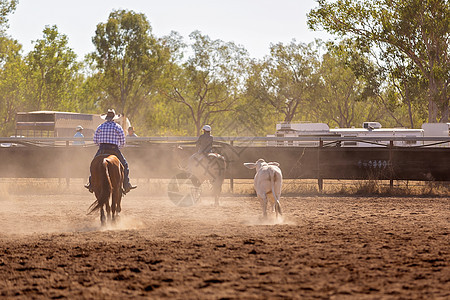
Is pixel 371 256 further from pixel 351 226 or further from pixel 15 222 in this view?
pixel 15 222

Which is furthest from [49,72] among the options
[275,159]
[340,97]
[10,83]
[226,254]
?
[226,254]

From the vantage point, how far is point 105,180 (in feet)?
36.0

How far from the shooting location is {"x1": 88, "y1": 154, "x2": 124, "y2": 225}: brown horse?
36.0 feet

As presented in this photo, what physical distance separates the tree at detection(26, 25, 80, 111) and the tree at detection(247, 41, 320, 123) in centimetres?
1547

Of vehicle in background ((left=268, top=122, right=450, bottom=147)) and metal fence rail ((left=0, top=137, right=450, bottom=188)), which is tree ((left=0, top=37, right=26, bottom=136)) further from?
metal fence rail ((left=0, top=137, right=450, bottom=188))

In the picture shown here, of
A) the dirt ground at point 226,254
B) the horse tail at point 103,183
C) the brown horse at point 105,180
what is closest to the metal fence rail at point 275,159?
the dirt ground at point 226,254

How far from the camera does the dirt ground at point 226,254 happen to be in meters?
6.00

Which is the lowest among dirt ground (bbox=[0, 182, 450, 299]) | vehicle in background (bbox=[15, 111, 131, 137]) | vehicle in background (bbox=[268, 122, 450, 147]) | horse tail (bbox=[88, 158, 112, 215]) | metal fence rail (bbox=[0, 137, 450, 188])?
dirt ground (bbox=[0, 182, 450, 299])

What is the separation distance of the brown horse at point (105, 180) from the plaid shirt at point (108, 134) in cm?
Result: 33

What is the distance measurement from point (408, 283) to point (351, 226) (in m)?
5.03

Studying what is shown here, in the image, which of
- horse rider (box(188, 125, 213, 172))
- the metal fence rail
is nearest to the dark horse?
horse rider (box(188, 125, 213, 172))

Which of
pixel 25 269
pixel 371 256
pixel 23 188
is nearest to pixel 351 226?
pixel 371 256

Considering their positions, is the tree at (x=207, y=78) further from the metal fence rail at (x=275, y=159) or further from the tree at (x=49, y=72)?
the metal fence rail at (x=275, y=159)

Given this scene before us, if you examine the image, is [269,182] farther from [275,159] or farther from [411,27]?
[411,27]
